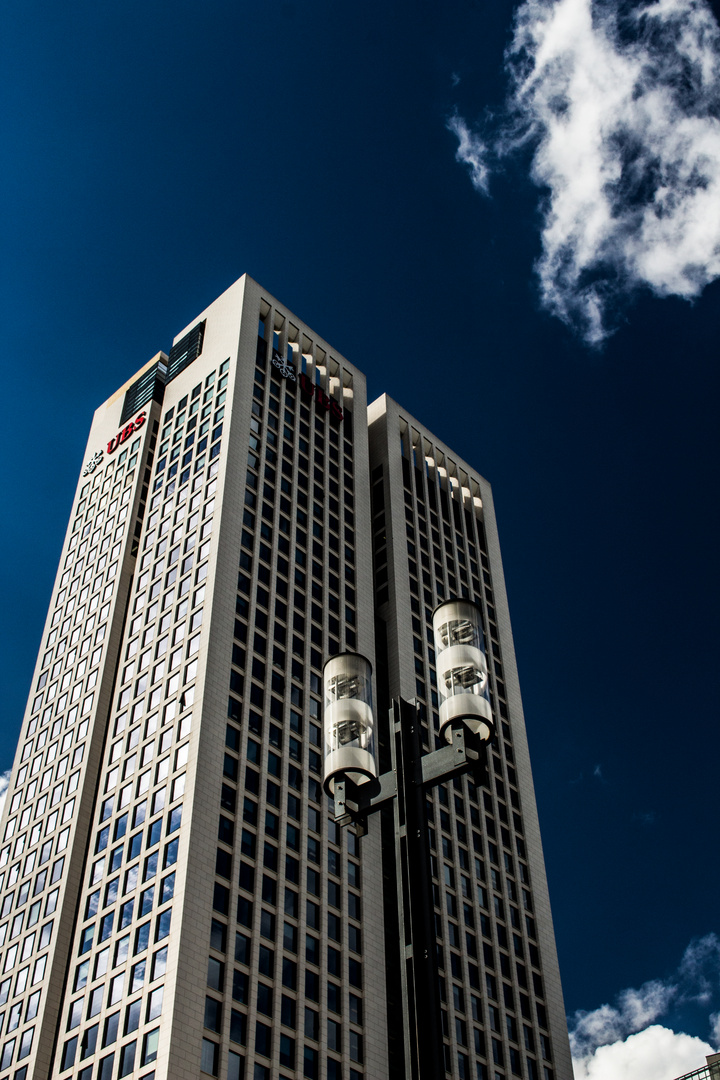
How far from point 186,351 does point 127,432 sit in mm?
9210

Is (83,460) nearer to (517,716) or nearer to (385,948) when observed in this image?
(517,716)

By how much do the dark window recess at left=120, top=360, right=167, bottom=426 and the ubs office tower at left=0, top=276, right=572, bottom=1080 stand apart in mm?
348

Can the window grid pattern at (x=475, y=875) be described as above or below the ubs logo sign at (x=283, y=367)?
below

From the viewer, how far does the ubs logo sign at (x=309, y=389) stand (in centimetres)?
9181

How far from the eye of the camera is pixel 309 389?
309 ft

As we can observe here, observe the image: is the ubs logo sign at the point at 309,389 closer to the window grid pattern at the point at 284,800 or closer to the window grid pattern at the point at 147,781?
the window grid pattern at the point at 284,800

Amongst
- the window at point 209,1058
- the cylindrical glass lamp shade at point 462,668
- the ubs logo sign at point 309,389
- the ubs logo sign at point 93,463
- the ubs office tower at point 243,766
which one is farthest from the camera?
the ubs logo sign at point 93,463

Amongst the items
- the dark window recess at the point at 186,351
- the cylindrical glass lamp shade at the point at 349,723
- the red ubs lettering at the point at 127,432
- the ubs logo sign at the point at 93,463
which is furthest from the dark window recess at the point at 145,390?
the cylindrical glass lamp shade at the point at 349,723

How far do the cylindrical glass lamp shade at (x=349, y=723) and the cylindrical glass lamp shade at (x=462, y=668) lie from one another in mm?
986

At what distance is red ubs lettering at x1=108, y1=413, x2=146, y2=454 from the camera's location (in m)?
94.4

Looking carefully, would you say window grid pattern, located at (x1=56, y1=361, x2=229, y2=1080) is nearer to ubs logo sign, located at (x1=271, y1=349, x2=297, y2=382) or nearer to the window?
the window

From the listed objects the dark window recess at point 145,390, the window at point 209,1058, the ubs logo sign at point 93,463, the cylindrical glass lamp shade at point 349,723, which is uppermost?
the dark window recess at point 145,390

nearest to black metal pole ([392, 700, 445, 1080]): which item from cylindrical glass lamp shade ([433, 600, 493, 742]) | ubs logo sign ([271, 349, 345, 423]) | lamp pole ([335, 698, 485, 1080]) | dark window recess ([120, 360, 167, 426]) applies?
lamp pole ([335, 698, 485, 1080])

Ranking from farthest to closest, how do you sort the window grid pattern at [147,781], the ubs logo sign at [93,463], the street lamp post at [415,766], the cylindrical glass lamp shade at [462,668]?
the ubs logo sign at [93,463], the window grid pattern at [147,781], the cylindrical glass lamp shade at [462,668], the street lamp post at [415,766]
